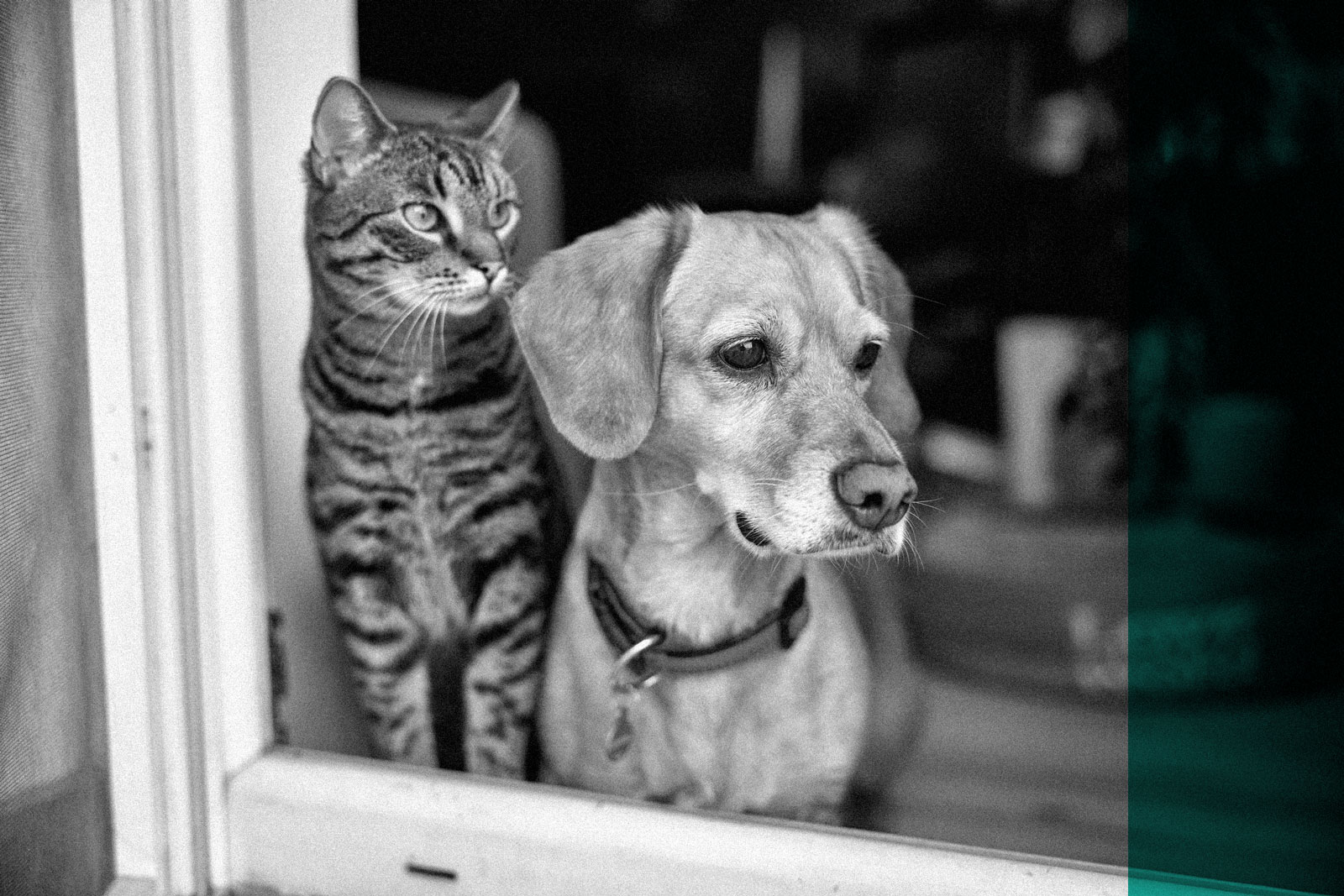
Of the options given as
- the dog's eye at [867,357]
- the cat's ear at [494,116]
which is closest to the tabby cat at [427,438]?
the cat's ear at [494,116]

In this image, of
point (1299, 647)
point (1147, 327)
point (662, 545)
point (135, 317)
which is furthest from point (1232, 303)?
point (135, 317)

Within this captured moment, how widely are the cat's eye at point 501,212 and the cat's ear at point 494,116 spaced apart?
10 cm

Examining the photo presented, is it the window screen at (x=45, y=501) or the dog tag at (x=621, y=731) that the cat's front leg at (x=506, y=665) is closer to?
the dog tag at (x=621, y=731)

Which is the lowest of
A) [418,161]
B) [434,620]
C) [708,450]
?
[434,620]


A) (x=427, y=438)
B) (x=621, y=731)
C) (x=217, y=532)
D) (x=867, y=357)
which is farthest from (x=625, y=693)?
(x=217, y=532)

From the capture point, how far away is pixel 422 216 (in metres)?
1.49

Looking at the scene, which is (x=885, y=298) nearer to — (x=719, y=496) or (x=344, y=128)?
(x=719, y=496)

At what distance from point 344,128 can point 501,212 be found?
0.81ft

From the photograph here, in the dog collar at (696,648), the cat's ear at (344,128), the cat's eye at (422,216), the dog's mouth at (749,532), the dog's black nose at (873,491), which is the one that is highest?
the cat's ear at (344,128)

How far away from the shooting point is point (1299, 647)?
1.38 meters

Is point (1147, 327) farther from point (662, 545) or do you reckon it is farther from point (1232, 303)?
point (662, 545)

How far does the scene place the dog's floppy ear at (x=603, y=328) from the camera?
138 centimetres

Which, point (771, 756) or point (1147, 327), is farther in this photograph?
point (771, 756)

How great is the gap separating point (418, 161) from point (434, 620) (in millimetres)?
683
